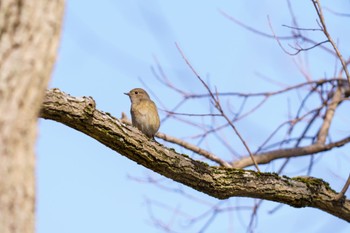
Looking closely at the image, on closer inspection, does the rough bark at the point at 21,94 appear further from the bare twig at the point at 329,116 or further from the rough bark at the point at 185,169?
the bare twig at the point at 329,116

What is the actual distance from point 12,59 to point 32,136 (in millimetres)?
261

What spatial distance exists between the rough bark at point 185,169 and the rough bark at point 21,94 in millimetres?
2061

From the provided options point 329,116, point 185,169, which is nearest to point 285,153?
point 329,116

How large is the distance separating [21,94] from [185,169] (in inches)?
110

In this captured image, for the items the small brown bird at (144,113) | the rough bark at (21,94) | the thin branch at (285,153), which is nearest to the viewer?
the rough bark at (21,94)

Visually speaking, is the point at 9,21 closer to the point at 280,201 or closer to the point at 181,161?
the point at 181,161

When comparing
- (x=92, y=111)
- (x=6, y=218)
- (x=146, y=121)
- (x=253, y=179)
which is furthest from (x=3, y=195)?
(x=146, y=121)

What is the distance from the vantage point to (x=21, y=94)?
7.29 feet

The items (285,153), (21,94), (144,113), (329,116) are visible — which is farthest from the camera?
(144,113)

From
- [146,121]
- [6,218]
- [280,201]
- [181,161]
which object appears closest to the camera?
[6,218]

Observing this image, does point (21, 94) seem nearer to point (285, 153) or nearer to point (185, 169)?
point (185, 169)

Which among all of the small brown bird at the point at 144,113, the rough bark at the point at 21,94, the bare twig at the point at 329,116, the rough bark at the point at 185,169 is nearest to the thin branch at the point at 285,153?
the bare twig at the point at 329,116

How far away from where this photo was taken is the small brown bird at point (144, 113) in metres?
7.45

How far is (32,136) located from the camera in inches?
88.7
